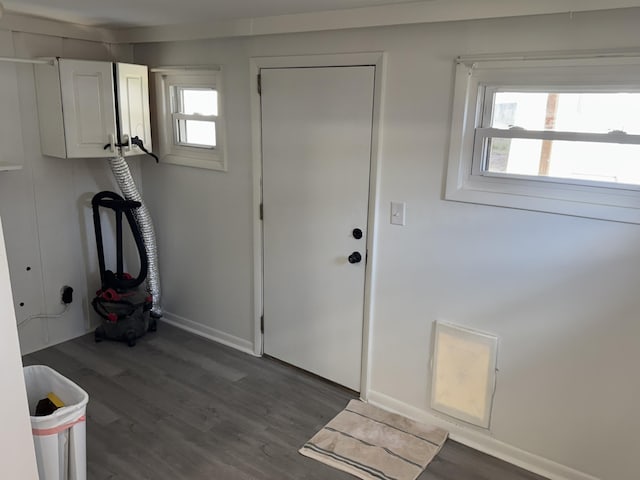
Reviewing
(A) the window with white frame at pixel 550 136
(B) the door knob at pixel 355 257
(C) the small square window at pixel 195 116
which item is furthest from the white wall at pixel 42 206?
(A) the window with white frame at pixel 550 136

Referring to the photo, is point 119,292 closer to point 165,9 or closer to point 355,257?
point 355,257

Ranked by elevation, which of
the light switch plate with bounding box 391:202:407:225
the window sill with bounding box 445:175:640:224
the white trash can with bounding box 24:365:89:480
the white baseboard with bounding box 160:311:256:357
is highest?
the window sill with bounding box 445:175:640:224

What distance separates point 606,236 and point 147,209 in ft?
10.4

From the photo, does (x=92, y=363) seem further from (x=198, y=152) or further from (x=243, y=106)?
(x=243, y=106)

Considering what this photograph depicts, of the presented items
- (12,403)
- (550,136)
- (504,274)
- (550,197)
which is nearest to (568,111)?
(550,136)

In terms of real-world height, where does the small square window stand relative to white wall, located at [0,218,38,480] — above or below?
above

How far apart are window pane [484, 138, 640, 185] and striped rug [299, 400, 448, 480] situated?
4.95 feet

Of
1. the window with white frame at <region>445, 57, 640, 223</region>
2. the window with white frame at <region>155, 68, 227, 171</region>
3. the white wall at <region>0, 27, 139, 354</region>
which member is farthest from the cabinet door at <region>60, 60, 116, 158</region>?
the window with white frame at <region>445, 57, 640, 223</region>

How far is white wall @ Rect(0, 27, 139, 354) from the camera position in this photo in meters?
3.32

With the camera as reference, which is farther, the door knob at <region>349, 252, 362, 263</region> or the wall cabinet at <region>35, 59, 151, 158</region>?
the wall cabinet at <region>35, 59, 151, 158</region>

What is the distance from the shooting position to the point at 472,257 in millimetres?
2629

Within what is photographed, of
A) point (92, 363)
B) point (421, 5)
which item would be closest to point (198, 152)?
point (92, 363)

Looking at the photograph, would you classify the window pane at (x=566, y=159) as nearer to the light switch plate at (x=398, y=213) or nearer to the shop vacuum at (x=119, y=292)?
the light switch plate at (x=398, y=213)

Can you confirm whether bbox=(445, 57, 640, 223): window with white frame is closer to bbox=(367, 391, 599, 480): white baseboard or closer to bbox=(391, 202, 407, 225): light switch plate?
bbox=(391, 202, 407, 225): light switch plate
